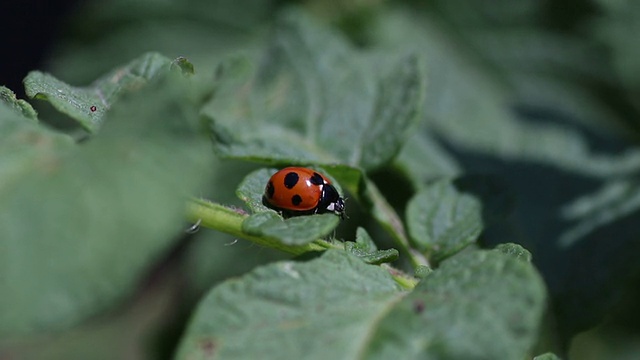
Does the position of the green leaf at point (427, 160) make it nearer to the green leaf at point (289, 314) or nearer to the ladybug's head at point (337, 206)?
the ladybug's head at point (337, 206)

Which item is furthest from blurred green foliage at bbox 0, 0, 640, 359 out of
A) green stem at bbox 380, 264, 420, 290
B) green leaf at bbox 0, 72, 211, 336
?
green stem at bbox 380, 264, 420, 290

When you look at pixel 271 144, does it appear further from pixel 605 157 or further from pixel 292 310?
pixel 605 157

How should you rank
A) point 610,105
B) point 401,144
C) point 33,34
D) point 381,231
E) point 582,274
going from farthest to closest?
point 33,34 < point 610,105 < point 381,231 < point 582,274 < point 401,144

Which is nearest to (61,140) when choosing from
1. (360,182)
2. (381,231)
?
(360,182)

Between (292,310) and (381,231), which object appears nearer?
(292,310)

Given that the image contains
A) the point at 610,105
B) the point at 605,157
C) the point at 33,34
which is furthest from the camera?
the point at 33,34

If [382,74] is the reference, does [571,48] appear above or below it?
below

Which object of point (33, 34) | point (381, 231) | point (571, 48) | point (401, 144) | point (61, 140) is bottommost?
point (33, 34)
